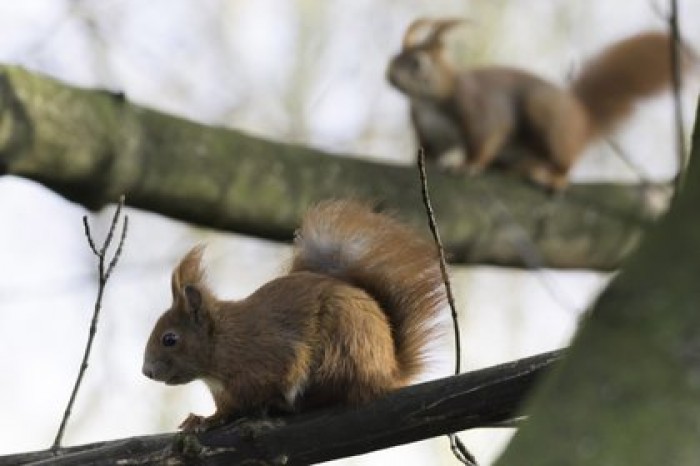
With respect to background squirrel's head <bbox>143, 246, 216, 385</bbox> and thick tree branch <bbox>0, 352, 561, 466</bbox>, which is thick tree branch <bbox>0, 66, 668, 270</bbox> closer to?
background squirrel's head <bbox>143, 246, 216, 385</bbox>

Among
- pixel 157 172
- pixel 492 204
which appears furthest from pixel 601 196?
pixel 157 172

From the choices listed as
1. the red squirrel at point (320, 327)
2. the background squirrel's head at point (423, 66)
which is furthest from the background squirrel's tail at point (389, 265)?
the background squirrel's head at point (423, 66)

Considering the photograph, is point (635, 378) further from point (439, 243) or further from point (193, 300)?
point (193, 300)

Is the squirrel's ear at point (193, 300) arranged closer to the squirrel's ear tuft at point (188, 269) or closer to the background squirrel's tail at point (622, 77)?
the squirrel's ear tuft at point (188, 269)

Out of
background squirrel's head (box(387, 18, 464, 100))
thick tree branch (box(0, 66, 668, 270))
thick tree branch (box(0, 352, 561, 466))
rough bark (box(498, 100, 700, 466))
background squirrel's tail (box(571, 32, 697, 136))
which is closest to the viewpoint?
rough bark (box(498, 100, 700, 466))

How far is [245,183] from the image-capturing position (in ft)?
12.4

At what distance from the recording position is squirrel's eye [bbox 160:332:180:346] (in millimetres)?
2047

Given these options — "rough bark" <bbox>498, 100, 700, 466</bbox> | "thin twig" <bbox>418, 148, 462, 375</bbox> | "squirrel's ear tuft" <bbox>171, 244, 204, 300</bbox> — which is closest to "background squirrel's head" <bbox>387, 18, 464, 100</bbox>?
"squirrel's ear tuft" <bbox>171, 244, 204, 300</bbox>

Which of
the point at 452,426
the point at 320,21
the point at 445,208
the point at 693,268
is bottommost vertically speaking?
the point at 693,268

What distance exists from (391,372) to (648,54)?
469 centimetres

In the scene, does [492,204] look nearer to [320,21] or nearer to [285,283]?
[285,283]

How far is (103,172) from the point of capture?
3.44 m

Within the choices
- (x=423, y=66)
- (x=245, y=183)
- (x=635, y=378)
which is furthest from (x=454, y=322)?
(x=423, y=66)

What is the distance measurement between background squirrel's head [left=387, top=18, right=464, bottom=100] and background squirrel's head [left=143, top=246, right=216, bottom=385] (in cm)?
420
